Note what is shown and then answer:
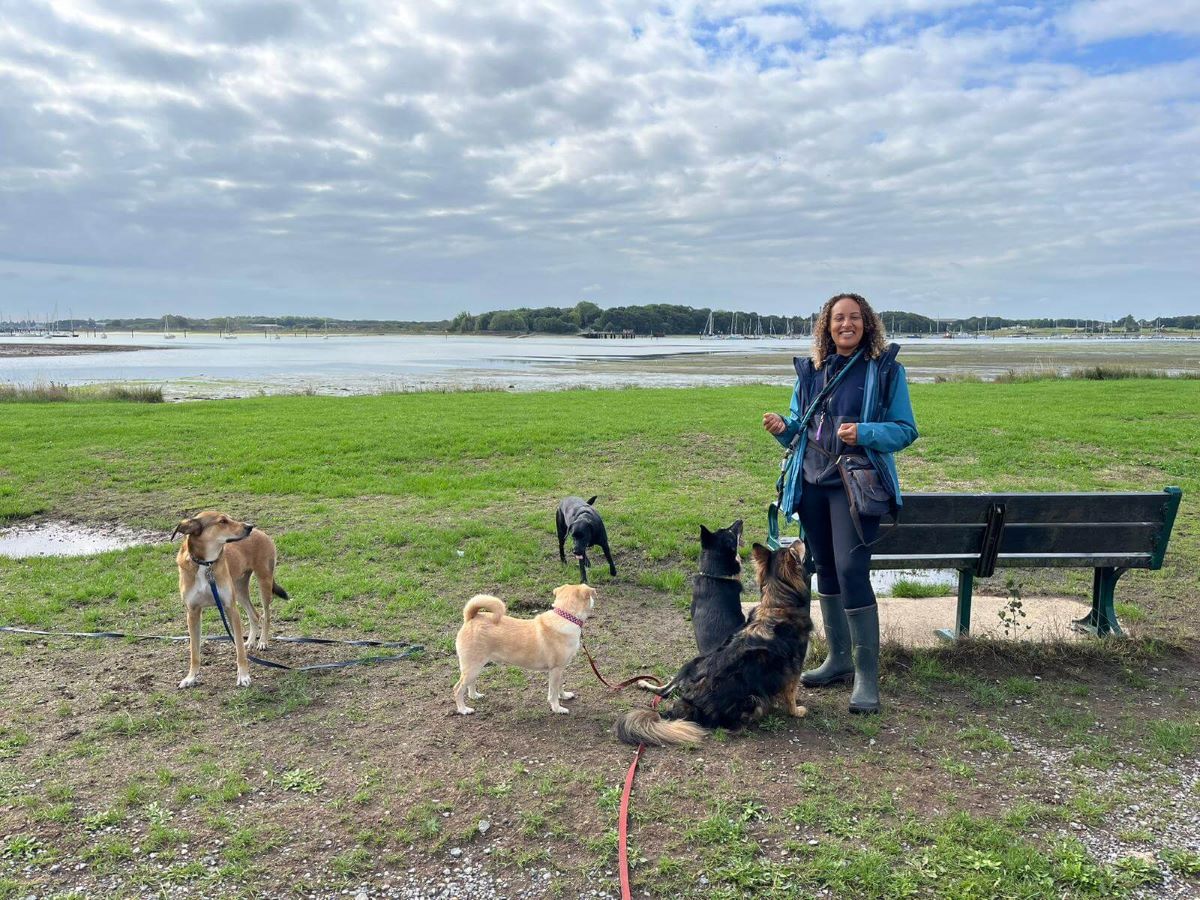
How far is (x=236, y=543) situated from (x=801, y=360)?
3.92 m

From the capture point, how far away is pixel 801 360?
15.4 ft

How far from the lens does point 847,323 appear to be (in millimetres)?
4211

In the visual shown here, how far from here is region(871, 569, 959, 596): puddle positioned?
23.0ft

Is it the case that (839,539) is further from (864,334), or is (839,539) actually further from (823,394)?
(864,334)

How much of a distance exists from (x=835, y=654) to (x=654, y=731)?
1.45m

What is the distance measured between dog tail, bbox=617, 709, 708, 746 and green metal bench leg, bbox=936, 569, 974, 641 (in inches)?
91.1

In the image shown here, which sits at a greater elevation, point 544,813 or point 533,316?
point 533,316

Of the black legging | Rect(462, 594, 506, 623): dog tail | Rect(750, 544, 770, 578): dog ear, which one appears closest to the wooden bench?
the black legging

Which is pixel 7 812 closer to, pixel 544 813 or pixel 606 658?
pixel 544 813

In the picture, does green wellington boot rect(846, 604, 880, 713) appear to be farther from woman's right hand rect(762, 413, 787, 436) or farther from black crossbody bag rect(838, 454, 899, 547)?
woman's right hand rect(762, 413, 787, 436)

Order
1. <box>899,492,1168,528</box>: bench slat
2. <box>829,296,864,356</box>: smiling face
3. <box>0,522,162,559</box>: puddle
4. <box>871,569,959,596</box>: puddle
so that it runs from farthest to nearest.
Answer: <box>0,522,162,559</box>: puddle → <box>871,569,959,596</box>: puddle → <box>899,492,1168,528</box>: bench slat → <box>829,296,864,356</box>: smiling face

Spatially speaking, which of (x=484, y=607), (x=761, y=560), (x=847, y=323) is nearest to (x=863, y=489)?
(x=761, y=560)

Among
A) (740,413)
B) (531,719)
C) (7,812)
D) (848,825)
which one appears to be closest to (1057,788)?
(848,825)

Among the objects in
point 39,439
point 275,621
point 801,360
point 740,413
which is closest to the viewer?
point 801,360
